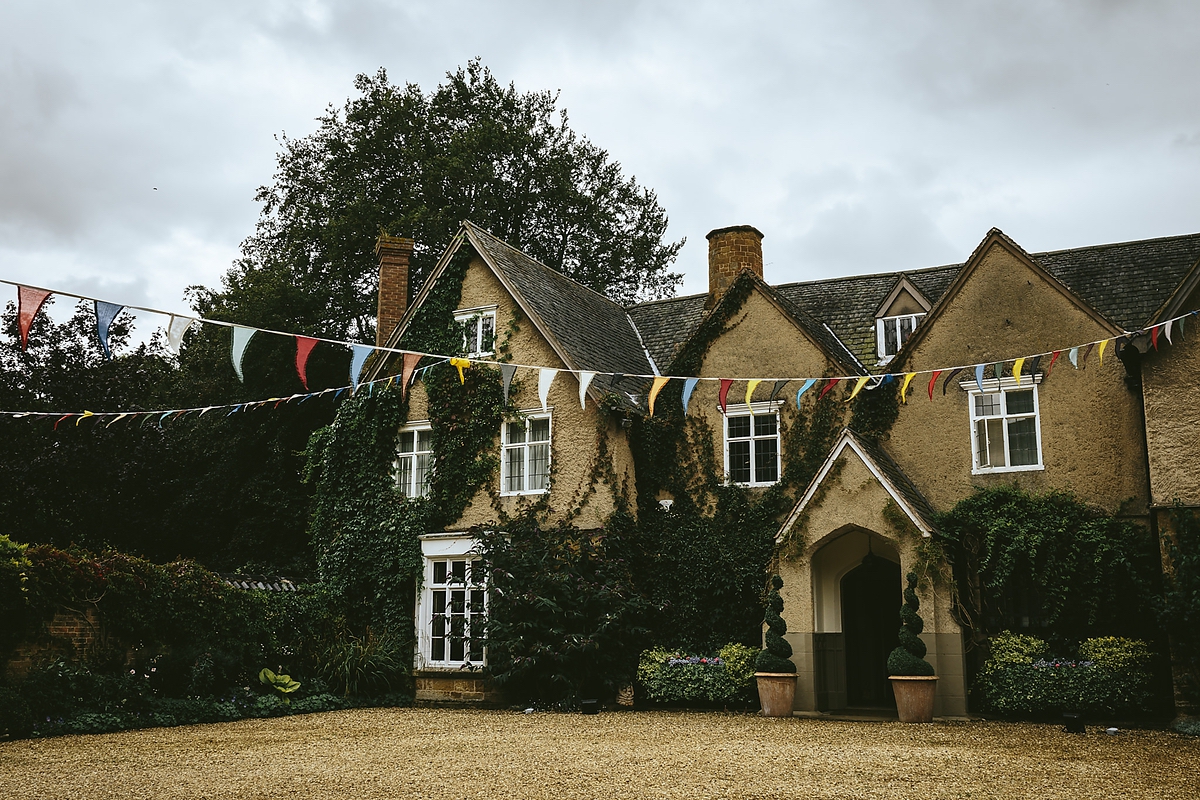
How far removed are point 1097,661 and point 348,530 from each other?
42.2 ft

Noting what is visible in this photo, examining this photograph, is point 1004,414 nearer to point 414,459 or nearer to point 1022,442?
point 1022,442

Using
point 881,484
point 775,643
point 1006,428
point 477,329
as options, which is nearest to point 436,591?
point 477,329

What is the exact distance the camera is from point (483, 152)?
28422 millimetres

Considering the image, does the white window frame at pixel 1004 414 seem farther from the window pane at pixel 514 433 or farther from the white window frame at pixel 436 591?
the white window frame at pixel 436 591

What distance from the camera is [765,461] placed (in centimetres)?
1747

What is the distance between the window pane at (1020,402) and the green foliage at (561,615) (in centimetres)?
674

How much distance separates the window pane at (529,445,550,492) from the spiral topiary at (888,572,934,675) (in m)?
6.64

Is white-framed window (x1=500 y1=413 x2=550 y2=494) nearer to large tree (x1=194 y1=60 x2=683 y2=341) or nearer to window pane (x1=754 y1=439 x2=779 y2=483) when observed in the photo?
window pane (x1=754 y1=439 x2=779 y2=483)

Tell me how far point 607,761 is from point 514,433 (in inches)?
357

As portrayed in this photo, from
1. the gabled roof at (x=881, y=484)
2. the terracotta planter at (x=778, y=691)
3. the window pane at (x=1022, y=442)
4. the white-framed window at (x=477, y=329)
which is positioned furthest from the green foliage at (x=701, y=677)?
the white-framed window at (x=477, y=329)

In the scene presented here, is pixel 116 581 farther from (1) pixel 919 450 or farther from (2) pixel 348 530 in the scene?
(1) pixel 919 450

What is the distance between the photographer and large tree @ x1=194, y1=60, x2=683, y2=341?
27.5m

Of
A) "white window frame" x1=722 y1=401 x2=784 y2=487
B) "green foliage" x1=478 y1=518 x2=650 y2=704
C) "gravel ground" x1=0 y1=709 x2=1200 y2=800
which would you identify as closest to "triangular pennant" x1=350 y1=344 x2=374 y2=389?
"gravel ground" x1=0 y1=709 x2=1200 y2=800

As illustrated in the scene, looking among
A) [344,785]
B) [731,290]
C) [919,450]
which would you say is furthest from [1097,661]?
[344,785]
